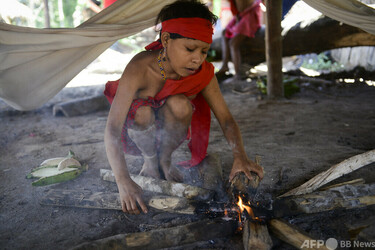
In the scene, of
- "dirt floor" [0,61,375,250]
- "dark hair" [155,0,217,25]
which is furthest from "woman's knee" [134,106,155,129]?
"dark hair" [155,0,217,25]

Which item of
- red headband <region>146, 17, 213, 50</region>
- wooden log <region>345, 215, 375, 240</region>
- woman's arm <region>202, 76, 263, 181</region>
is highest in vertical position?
red headband <region>146, 17, 213, 50</region>

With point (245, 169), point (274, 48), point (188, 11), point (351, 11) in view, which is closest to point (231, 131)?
point (245, 169)

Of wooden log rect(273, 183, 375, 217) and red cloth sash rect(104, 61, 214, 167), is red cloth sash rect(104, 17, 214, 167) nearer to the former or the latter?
red cloth sash rect(104, 61, 214, 167)

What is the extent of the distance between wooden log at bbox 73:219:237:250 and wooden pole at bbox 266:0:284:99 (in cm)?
356

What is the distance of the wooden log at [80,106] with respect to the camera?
4543mm

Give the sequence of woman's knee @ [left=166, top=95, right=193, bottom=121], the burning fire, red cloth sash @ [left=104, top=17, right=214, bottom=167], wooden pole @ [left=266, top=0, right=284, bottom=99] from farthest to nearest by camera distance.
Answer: wooden pole @ [left=266, top=0, right=284, bottom=99]
woman's knee @ [left=166, top=95, right=193, bottom=121]
red cloth sash @ [left=104, top=17, right=214, bottom=167]
the burning fire

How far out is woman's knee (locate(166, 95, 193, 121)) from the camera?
219 cm

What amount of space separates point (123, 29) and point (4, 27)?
77 cm

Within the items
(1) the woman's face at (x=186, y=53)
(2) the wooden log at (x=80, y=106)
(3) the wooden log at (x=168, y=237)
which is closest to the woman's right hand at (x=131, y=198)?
(3) the wooden log at (x=168, y=237)

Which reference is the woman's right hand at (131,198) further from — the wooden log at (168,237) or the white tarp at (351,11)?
the white tarp at (351,11)

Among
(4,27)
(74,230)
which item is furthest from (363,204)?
(4,27)

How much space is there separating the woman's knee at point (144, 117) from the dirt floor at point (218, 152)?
49 cm

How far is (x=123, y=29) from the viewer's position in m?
2.37

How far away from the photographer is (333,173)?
78.5 inches
